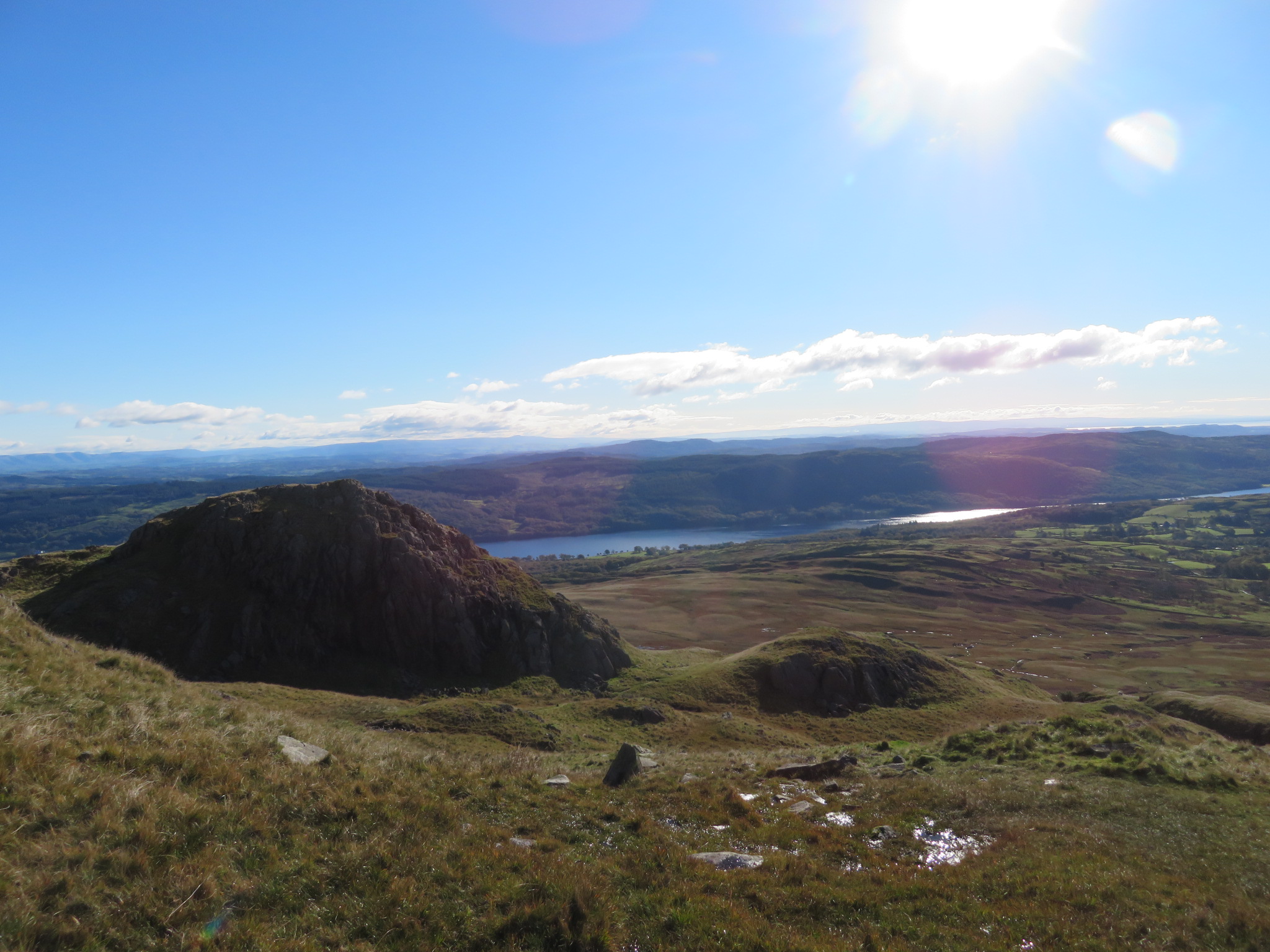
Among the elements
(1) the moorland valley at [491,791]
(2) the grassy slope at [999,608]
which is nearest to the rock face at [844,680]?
(1) the moorland valley at [491,791]

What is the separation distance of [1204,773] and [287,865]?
996 inches

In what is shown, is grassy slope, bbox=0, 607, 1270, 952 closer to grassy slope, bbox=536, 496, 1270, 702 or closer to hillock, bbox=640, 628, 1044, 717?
hillock, bbox=640, 628, 1044, 717

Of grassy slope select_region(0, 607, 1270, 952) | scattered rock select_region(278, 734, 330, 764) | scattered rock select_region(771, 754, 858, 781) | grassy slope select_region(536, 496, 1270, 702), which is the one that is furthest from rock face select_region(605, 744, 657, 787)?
grassy slope select_region(536, 496, 1270, 702)

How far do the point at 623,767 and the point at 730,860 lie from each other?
7.14 m

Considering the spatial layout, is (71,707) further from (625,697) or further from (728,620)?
(728,620)

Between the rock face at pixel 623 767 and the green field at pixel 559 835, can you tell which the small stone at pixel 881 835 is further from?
the rock face at pixel 623 767

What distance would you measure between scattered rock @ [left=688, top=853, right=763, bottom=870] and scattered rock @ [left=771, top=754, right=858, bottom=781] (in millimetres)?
8642

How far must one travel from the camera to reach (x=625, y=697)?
149 ft

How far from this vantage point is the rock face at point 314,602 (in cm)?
4094

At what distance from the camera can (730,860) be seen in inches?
474

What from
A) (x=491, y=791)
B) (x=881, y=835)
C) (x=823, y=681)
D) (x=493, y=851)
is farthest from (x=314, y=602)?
(x=881, y=835)

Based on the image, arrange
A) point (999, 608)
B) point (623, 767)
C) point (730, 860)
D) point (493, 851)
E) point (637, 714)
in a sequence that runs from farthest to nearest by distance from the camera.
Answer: point (999, 608) → point (637, 714) → point (623, 767) → point (730, 860) → point (493, 851)

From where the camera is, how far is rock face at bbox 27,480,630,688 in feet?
134

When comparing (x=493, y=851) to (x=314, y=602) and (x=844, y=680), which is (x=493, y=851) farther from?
(x=844, y=680)
